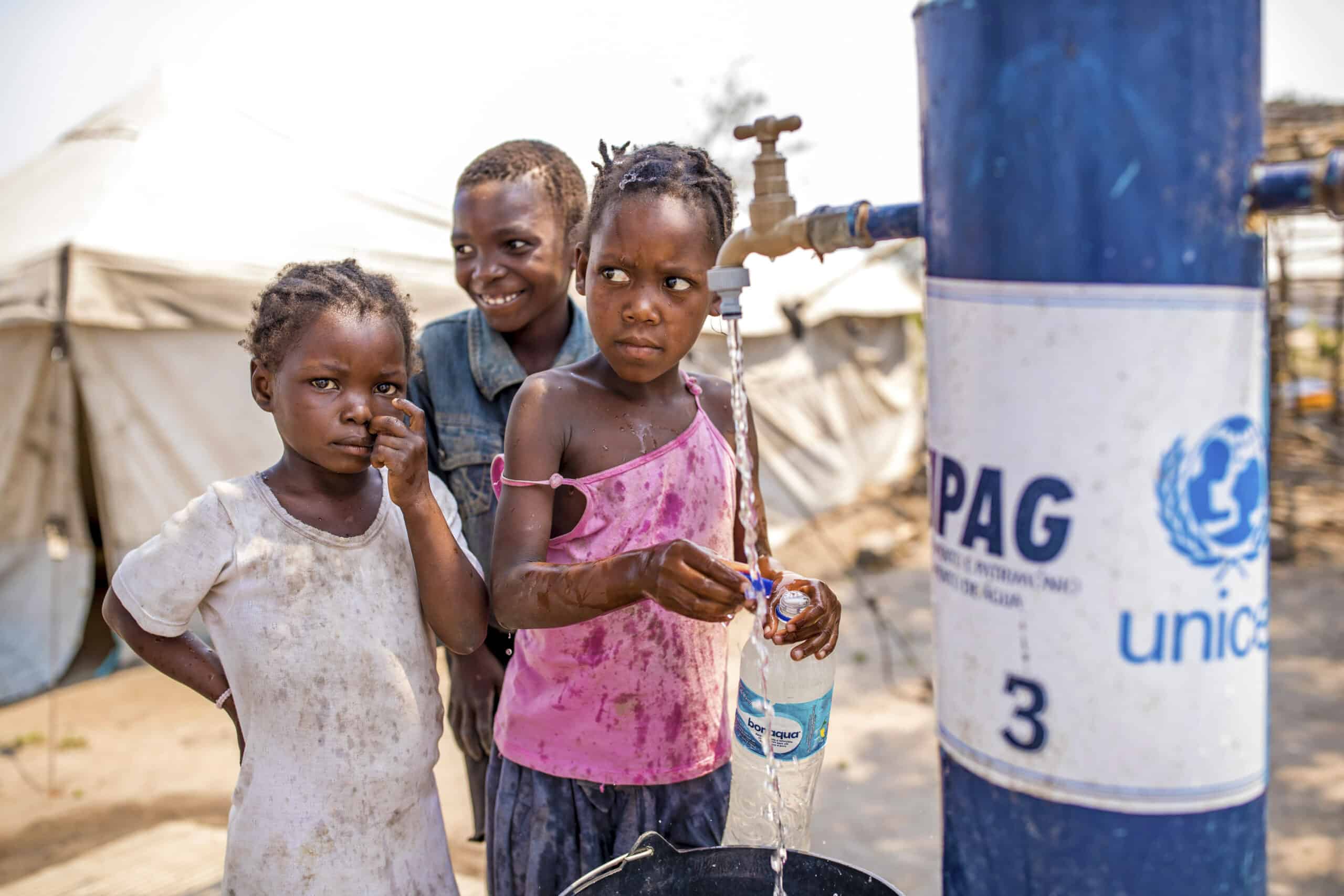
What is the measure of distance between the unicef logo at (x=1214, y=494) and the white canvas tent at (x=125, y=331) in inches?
201

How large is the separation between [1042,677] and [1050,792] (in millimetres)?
105

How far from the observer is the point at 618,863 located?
127 centimetres

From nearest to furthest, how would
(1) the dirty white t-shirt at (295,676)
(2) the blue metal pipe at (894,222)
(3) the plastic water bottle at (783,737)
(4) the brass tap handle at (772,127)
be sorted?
(2) the blue metal pipe at (894,222)
(4) the brass tap handle at (772,127)
(3) the plastic water bottle at (783,737)
(1) the dirty white t-shirt at (295,676)

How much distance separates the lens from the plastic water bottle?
135cm

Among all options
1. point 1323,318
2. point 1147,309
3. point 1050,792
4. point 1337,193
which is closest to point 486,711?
point 1050,792

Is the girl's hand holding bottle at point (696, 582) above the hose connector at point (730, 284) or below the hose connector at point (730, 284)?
below

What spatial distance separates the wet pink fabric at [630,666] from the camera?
1569 millimetres

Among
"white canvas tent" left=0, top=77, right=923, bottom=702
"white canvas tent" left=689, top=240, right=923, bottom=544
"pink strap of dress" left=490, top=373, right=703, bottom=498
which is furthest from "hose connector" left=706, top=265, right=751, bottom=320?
"white canvas tent" left=689, top=240, right=923, bottom=544

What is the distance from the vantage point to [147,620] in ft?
4.89

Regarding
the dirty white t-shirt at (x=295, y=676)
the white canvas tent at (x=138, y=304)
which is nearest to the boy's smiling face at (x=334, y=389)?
the dirty white t-shirt at (x=295, y=676)

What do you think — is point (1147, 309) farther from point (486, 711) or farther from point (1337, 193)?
point (486, 711)

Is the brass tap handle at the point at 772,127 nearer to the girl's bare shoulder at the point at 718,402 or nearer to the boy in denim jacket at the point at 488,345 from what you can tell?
the girl's bare shoulder at the point at 718,402

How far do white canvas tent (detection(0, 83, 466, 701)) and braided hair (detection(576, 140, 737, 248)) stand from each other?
4.13 m

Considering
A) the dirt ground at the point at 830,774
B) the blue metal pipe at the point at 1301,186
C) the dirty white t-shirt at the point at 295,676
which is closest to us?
the blue metal pipe at the point at 1301,186
